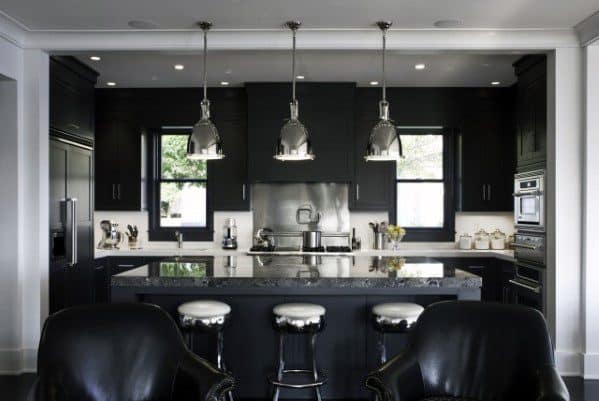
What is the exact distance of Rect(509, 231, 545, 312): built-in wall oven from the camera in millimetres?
4852

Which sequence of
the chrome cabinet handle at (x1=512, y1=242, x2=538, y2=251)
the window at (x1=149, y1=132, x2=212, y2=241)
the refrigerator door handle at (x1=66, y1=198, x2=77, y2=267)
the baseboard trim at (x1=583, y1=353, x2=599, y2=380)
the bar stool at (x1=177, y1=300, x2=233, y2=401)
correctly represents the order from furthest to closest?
the window at (x1=149, y1=132, x2=212, y2=241), the refrigerator door handle at (x1=66, y1=198, x2=77, y2=267), the chrome cabinet handle at (x1=512, y1=242, x2=538, y2=251), the baseboard trim at (x1=583, y1=353, x2=599, y2=380), the bar stool at (x1=177, y1=300, x2=233, y2=401)

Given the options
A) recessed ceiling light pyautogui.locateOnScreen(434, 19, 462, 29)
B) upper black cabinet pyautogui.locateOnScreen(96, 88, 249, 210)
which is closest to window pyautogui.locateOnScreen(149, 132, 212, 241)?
upper black cabinet pyautogui.locateOnScreen(96, 88, 249, 210)

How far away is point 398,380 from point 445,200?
4628mm

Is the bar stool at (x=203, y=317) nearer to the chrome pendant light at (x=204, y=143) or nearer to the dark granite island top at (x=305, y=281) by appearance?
the dark granite island top at (x=305, y=281)

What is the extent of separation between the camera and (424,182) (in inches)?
269

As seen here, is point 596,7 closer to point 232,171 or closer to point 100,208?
point 232,171

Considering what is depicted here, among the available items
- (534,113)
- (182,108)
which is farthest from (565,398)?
(182,108)

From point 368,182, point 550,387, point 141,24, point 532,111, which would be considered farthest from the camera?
point 368,182

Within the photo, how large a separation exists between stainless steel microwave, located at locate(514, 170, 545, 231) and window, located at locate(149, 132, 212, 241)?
358 centimetres

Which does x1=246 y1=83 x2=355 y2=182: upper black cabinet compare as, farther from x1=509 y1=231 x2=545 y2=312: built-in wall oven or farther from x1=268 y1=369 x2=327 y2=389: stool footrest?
x1=268 y1=369 x2=327 y2=389: stool footrest

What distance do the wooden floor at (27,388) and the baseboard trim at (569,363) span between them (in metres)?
0.10

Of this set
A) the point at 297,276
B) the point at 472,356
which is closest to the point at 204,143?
the point at 297,276

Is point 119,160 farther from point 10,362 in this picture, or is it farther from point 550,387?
point 550,387

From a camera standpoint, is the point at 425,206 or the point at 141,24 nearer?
the point at 141,24
